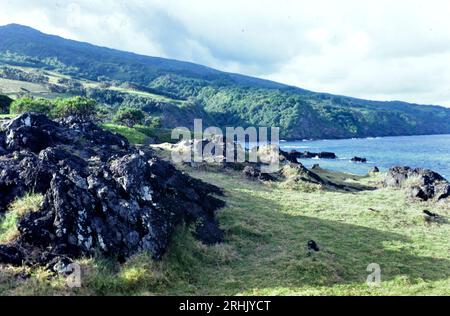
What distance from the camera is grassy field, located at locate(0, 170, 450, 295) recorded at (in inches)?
743

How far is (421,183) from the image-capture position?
5503cm

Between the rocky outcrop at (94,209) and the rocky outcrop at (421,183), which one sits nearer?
the rocky outcrop at (94,209)

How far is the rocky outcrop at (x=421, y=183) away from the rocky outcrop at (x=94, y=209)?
97.7 feet

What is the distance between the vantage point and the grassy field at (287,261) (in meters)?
18.9

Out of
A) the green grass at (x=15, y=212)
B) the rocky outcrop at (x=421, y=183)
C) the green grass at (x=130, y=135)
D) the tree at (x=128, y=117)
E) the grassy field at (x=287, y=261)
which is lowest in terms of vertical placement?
the grassy field at (x=287, y=261)

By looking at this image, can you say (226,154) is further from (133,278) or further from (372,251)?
(133,278)

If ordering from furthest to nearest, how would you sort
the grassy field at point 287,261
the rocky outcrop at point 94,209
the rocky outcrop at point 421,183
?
the rocky outcrop at point 421,183, the rocky outcrop at point 94,209, the grassy field at point 287,261

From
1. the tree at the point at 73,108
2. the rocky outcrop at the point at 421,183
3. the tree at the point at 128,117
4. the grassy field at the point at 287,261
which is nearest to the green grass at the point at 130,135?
the tree at the point at 73,108

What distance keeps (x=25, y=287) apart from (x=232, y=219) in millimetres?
16423

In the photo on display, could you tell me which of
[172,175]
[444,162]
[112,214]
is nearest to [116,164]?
[112,214]

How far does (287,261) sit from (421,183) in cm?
3868

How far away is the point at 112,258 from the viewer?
2016 centimetres

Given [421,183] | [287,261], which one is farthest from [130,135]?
[287,261]

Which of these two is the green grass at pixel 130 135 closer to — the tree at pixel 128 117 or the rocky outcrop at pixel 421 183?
the tree at pixel 128 117
